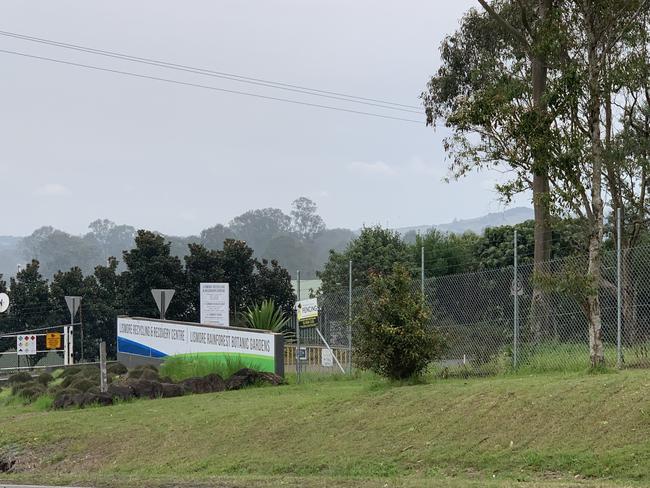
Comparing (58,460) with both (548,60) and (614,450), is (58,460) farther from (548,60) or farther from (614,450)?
(548,60)

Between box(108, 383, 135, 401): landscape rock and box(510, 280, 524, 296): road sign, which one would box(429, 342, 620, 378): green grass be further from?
box(108, 383, 135, 401): landscape rock

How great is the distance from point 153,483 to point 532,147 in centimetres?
835

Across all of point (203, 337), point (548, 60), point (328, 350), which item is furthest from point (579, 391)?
point (203, 337)

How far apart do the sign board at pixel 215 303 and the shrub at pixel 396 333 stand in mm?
16346

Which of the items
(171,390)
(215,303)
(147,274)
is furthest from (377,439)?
(147,274)

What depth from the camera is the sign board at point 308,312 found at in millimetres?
21703

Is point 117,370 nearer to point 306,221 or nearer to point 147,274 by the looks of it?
point 147,274

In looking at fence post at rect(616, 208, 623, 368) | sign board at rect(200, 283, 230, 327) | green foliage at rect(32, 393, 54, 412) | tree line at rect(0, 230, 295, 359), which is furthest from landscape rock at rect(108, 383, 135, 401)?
tree line at rect(0, 230, 295, 359)

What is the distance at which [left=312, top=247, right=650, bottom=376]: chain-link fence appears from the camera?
578 inches

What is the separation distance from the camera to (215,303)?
31.8 m

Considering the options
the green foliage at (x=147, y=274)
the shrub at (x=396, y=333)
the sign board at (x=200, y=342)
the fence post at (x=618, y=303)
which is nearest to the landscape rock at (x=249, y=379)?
the sign board at (x=200, y=342)

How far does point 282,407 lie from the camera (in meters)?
14.7

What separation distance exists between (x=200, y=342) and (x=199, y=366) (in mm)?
1351

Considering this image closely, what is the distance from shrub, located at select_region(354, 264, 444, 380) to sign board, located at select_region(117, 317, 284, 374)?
19.1ft
